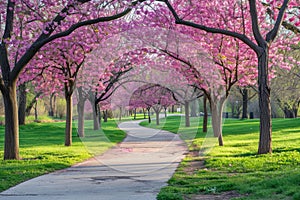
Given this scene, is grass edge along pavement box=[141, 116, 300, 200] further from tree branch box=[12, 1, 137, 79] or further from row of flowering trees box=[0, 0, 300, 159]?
tree branch box=[12, 1, 137, 79]

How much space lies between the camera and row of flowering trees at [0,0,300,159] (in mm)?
12375

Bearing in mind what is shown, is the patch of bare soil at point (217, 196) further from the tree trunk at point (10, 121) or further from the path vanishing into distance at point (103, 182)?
the tree trunk at point (10, 121)

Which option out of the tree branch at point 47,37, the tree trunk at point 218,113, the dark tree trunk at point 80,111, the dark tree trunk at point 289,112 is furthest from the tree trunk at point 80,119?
the dark tree trunk at point 289,112

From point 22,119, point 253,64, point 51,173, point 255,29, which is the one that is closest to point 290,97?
point 22,119

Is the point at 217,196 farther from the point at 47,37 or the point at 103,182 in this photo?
the point at 47,37

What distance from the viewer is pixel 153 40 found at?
1529 cm

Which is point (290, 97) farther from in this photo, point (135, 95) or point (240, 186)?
point (240, 186)

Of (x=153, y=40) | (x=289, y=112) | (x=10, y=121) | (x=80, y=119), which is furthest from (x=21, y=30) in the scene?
(x=289, y=112)

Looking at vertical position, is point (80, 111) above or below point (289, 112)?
above

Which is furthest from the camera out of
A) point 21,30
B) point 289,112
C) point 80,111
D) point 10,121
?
point 289,112

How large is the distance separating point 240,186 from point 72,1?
23.8ft

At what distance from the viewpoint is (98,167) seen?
11648 mm

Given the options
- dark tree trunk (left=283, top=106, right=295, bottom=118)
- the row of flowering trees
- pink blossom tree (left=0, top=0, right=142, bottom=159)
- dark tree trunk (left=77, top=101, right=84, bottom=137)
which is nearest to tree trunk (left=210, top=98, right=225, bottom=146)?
the row of flowering trees

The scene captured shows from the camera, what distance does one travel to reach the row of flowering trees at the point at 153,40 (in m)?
12.4
